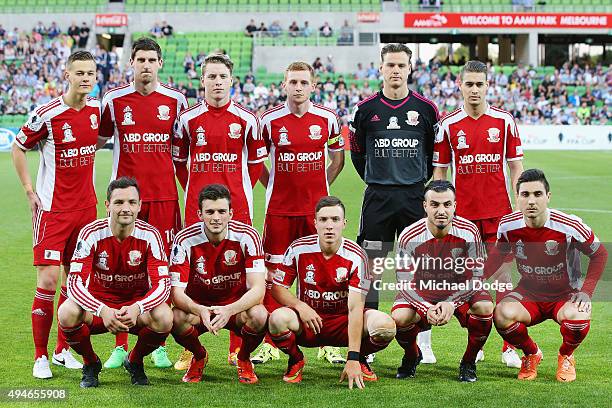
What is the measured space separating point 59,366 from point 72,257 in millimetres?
731

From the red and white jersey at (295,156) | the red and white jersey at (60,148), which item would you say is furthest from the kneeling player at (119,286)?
the red and white jersey at (295,156)

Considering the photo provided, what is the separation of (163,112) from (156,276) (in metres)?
1.27

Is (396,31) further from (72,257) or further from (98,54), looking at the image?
(72,257)

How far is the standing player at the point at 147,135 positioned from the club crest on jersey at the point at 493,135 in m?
2.06

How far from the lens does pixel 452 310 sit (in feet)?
17.3

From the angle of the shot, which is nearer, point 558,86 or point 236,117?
point 236,117

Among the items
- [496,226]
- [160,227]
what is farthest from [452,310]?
[160,227]

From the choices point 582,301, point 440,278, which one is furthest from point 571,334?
point 440,278

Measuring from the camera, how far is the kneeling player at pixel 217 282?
5.31 meters

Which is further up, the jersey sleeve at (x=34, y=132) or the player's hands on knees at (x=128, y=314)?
the jersey sleeve at (x=34, y=132)

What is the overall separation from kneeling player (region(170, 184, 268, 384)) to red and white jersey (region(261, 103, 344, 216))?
0.78 m

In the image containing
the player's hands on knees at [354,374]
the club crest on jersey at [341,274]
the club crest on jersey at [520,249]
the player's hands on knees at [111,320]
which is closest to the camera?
the player's hands on knees at [111,320]

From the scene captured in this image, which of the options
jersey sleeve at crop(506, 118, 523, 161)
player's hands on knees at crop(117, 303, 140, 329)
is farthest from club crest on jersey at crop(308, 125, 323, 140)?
player's hands on knees at crop(117, 303, 140, 329)

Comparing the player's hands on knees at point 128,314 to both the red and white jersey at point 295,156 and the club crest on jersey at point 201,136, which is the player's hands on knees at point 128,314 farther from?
the red and white jersey at point 295,156
